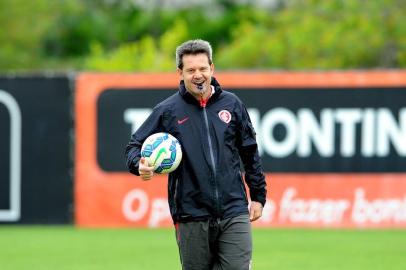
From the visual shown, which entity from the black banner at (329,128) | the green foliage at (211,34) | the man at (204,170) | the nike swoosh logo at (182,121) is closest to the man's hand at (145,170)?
the man at (204,170)

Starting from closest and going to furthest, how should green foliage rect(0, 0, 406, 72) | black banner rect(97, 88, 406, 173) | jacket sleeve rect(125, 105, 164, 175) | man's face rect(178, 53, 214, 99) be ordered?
man's face rect(178, 53, 214, 99) < jacket sleeve rect(125, 105, 164, 175) < black banner rect(97, 88, 406, 173) < green foliage rect(0, 0, 406, 72)

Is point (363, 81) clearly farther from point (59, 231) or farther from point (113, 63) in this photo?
point (113, 63)

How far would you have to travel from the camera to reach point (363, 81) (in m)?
18.1

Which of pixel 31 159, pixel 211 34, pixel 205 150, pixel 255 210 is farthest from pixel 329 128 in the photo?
pixel 211 34

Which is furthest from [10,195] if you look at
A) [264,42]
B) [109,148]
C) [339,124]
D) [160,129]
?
[264,42]

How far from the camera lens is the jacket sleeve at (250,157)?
873 cm

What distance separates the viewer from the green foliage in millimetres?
35156

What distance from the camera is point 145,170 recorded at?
8.47 metres

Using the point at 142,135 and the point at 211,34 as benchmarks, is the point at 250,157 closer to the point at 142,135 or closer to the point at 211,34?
the point at 142,135

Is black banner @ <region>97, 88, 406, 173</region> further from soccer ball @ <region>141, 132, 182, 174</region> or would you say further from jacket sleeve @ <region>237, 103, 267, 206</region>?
soccer ball @ <region>141, 132, 182, 174</region>

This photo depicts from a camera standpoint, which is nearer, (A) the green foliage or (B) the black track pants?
(B) the black track pants

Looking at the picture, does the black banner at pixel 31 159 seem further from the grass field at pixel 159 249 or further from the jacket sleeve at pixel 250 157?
the jacket sleeve at pixel 250 157

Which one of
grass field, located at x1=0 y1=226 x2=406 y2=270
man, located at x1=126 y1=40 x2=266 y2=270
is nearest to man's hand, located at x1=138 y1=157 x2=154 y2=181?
man, located at x1=126 y1=40 x2=266 y2=270

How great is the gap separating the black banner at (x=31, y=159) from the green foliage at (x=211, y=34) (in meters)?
17.3
